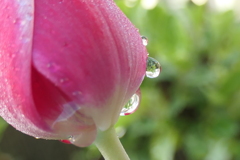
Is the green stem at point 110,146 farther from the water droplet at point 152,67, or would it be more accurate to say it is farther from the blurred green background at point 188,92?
the blurred green background at point 188,92

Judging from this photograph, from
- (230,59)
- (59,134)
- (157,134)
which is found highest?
(59,134)

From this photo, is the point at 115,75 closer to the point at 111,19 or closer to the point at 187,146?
the point at 111,19

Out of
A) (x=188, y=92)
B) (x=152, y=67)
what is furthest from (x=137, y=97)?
(x=188, y=92)

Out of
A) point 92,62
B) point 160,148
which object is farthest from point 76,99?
point 160,148

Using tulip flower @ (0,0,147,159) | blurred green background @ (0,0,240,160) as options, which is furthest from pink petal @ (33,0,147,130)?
blurred green background @ (0,0,240,160)

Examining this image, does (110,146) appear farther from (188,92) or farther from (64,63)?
(188,92)

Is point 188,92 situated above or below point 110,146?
below

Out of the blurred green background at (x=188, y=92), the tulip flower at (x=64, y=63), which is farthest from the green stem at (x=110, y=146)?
the blurred green background at (x=188, y=92)
